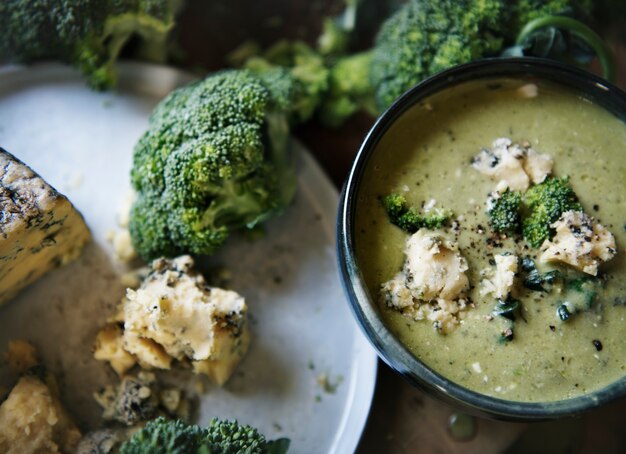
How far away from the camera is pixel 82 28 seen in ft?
7.79

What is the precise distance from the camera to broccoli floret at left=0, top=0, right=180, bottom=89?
2.37m

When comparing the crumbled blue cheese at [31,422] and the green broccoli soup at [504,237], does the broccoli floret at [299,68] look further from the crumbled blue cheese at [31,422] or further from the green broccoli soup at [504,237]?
the crumbled blue cheese at [31,422]

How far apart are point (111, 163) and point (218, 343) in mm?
839

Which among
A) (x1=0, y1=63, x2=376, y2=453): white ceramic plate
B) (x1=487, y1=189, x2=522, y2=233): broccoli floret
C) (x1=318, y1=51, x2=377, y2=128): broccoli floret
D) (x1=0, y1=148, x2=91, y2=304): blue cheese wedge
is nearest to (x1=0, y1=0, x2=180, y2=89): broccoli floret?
(x1=0, y1=63, x2=376, y2=453): white ceramic plate

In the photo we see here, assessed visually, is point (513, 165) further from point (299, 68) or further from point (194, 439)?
point (194, 439)

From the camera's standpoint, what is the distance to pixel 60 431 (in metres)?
2.22

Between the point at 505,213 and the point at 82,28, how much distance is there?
1.59m

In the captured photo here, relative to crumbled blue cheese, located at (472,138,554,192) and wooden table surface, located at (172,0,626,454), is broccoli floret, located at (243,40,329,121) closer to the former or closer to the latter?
wooden table surface, located at (172,0,626,454)

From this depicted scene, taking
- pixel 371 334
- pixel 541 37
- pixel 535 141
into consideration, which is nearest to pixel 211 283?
pixel 371 334

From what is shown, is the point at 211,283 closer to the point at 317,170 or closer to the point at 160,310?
the point at 160,310

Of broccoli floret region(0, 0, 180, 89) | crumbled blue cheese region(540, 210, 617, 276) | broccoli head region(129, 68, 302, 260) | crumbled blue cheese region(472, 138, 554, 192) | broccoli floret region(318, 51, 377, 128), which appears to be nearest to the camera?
crumbled blue cheese region(540, 210, 617, 276)

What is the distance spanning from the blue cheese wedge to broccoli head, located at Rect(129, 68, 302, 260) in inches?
9.6

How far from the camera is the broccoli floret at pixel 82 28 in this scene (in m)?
2.37

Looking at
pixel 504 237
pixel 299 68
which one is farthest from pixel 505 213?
pixel 299 68
